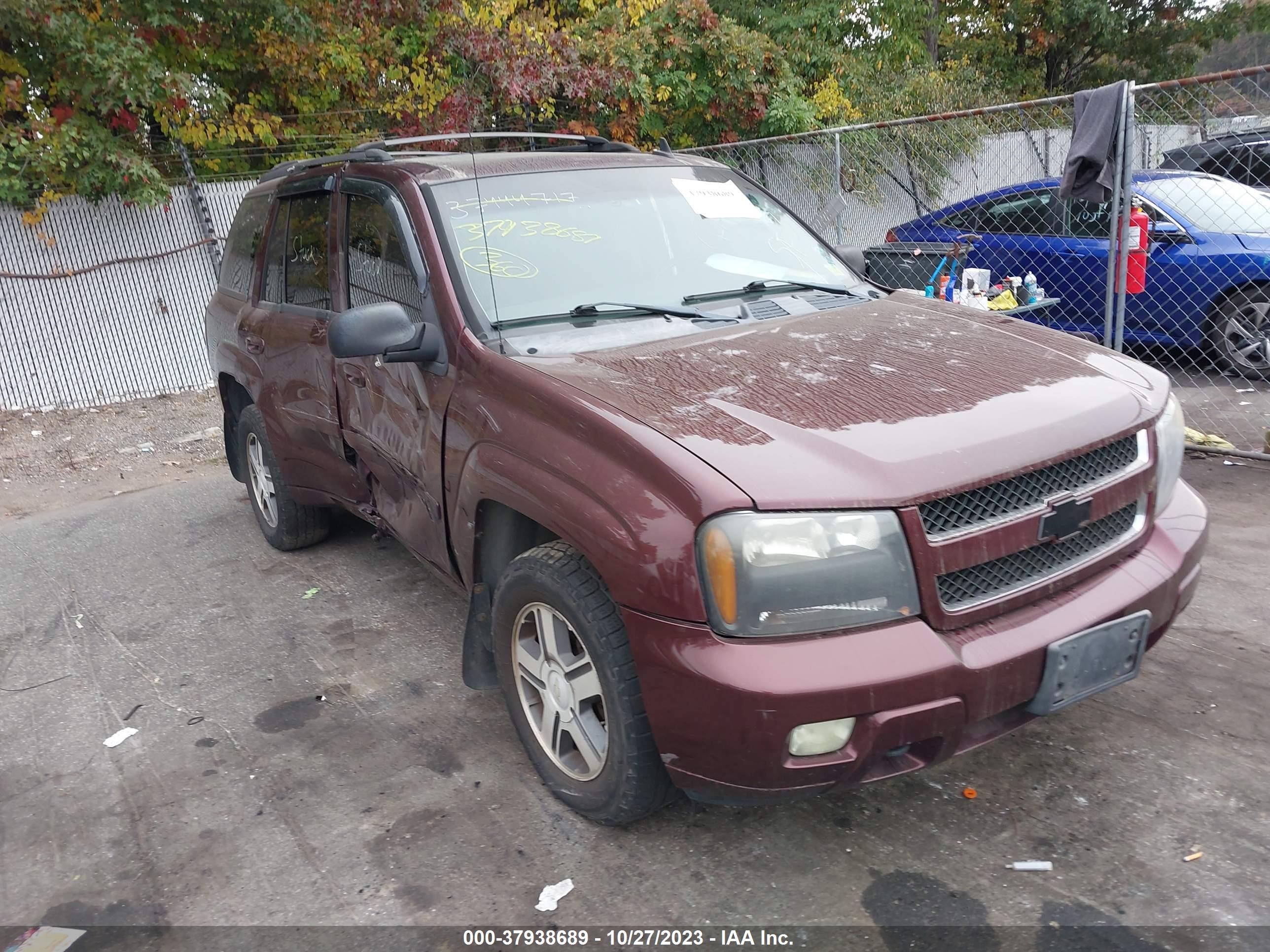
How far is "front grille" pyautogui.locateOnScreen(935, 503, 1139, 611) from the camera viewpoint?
2.38m

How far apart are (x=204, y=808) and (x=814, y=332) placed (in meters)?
2.42

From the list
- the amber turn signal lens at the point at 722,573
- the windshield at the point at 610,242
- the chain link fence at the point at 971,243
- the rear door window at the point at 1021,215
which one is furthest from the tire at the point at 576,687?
the rear door window at the point at 1021,215

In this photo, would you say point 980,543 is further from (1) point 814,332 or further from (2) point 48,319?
(2) point 48,319

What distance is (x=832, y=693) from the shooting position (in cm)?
223

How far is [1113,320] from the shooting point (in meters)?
6.97

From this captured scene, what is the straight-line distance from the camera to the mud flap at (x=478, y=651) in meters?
3.23

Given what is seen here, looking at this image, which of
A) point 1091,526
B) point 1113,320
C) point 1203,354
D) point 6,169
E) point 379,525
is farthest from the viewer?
point 6,169

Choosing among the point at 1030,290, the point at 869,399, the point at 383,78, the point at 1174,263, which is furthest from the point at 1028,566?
the point at 383,78

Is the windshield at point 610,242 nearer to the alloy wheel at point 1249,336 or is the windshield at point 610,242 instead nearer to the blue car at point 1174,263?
the blue car at point 1174,263

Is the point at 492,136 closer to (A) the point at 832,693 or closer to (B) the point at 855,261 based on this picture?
(B) the point at 855,261

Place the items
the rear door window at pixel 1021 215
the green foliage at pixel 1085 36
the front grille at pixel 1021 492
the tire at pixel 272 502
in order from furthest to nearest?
the green foliage at pixel 1085 36 < the rear door window at pixel 1021 215 < the tire at pixel 272 502 < the front grille at pixel 1021 492

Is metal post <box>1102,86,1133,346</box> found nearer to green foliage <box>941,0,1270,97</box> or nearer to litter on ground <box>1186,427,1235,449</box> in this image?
litter on ground <box>1186,427,1235,449</box>

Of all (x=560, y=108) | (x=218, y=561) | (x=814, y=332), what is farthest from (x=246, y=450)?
(x=560, y=108)

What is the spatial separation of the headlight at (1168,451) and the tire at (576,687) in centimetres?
157
